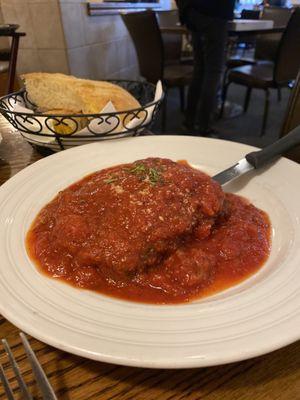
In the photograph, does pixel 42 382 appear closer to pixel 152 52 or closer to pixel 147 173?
pixel 147 173

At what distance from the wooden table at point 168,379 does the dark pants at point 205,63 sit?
3.40 metres

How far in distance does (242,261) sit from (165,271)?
0.70 feet

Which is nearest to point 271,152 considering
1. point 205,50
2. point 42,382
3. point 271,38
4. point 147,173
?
point 147,173

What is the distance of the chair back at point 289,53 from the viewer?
3600 millimetres

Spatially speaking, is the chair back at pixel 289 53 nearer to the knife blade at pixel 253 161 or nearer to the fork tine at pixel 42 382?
the knife blade at pixel 253 161

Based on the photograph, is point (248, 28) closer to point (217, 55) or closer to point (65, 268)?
point (217, 55)

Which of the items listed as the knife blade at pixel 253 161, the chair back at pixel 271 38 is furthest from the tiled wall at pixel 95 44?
the knife blade at pixel 253 161

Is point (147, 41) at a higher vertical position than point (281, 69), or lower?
higher

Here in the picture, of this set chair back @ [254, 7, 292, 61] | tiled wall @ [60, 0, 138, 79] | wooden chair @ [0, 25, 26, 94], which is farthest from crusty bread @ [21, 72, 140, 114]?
chair back @ [254, 7, 292, 61]

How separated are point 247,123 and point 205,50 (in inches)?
66.1

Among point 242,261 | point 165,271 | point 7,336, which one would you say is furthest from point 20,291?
point 242,261

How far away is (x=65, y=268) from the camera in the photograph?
2.63ft

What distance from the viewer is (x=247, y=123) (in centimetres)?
495

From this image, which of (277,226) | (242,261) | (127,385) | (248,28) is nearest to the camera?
(127,385)
